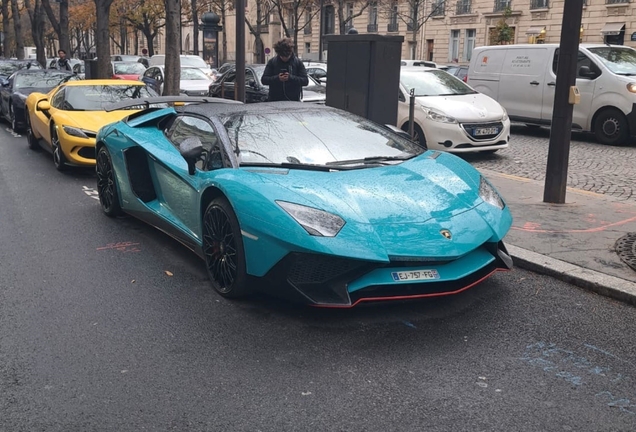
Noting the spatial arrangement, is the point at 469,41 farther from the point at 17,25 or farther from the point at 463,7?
the point at 17,25

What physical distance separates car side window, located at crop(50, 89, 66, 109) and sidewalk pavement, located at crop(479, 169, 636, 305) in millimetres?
6915

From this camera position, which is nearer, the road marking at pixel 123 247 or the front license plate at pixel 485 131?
the road marking at pixel 123 247

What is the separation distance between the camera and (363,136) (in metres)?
5.80

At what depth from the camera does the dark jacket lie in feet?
34.4

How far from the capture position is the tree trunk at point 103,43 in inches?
872

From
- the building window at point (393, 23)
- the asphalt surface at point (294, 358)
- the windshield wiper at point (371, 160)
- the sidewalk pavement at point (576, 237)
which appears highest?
the building window at point (393, 23)

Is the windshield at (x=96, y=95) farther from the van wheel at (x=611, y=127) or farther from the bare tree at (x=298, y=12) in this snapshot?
the bare tree at (x=298, y=12)

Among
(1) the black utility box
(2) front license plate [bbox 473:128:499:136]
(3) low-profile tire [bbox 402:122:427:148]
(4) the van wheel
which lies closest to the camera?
(1) the black utility box

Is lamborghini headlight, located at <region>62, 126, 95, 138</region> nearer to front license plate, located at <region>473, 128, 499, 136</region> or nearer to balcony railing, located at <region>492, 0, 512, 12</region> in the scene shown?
front license plate, located at <region>473, 128, 499, 136</region>

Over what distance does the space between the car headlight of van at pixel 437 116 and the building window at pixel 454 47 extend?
127 ft

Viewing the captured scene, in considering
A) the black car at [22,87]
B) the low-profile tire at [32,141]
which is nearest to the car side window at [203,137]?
the low-profile tire at [32,141]

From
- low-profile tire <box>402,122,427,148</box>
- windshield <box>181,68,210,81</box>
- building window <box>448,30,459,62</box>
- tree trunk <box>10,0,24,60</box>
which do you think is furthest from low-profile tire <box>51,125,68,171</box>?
building window <box>448,30,459,62</box>

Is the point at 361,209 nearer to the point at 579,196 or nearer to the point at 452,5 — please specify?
the point at 579,196

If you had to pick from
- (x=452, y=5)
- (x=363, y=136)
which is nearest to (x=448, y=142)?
(x=363, y=136)
